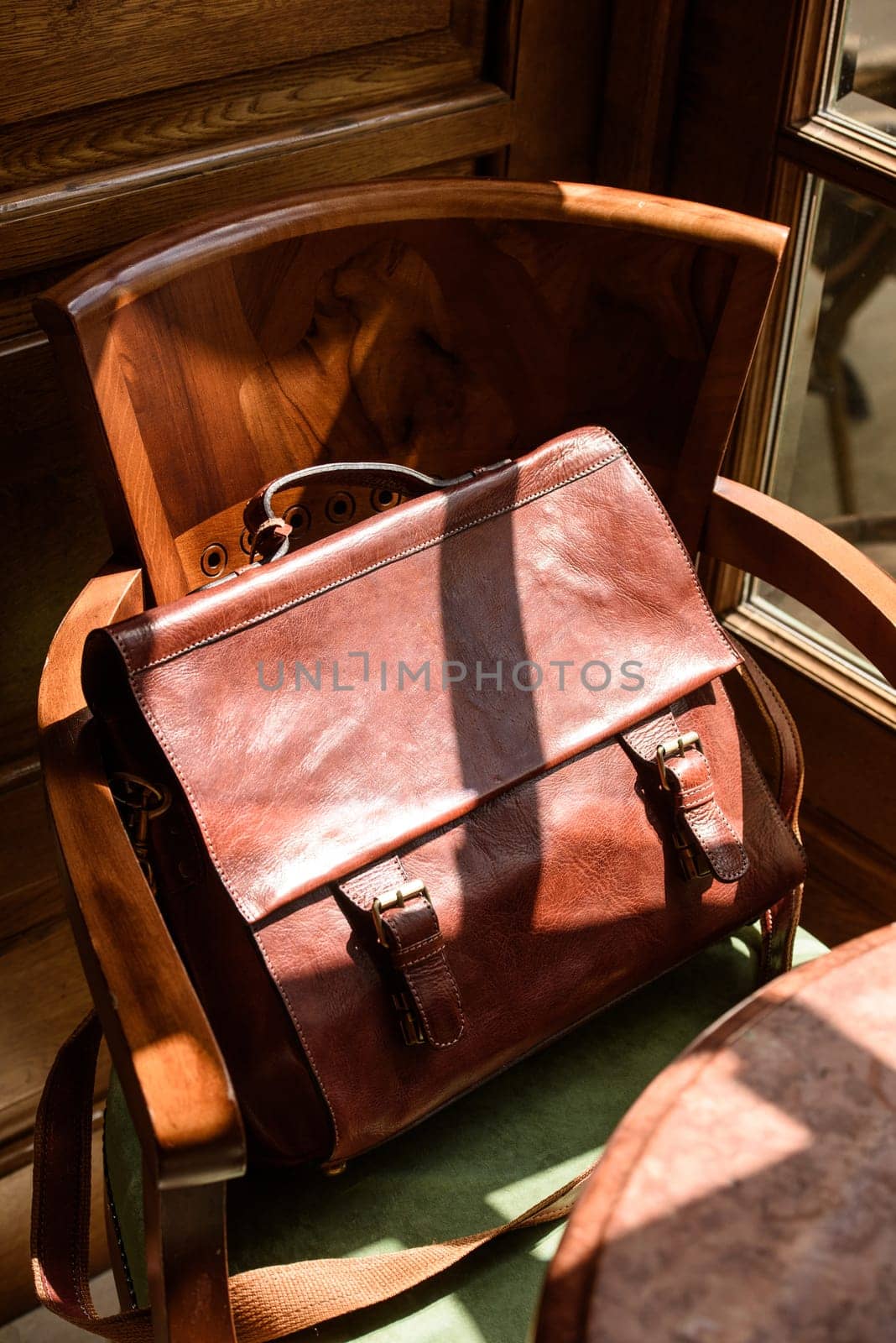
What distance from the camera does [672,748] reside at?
0.96 meters

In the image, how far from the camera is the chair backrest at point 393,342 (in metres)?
0.90

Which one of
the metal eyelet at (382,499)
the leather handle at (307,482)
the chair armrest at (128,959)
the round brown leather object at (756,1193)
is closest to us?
the round brown leather object at (756,1193)

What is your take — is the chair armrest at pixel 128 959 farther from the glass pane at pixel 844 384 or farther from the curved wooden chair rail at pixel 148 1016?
the glass pane at pixel 844 384

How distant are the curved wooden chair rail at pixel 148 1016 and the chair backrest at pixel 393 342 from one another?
0.36ft

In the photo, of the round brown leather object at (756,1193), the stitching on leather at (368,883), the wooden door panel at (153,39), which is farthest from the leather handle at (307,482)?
the round brown leather object at (756,1193)

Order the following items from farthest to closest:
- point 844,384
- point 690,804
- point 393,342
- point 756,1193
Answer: point 844,384 → point 393,342 → point 690,804 → point 756,1193

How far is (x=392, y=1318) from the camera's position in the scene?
846mm

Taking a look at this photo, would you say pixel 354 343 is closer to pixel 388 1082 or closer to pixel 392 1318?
pixel 388 1082

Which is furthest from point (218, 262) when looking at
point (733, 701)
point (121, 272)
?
point (733, 701)

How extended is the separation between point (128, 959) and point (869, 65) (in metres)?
0.98

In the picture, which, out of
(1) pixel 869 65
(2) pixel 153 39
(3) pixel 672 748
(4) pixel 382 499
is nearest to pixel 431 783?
(3) pixel 672 748

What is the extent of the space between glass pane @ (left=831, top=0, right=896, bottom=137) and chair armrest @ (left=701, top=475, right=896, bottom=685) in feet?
1.20

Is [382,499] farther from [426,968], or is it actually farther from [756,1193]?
[756,1193]

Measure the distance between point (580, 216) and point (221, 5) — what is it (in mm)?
344
